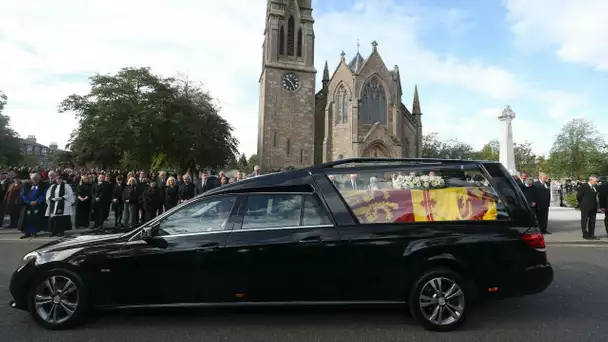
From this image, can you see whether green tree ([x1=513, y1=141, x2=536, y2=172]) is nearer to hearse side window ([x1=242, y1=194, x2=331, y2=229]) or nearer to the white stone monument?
the white stone monument

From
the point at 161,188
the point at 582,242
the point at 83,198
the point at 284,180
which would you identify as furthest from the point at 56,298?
the point at 582,242

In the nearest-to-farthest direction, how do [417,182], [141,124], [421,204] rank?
[421,204]
[417,182]
[141,124]

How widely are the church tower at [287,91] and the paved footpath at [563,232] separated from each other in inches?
852

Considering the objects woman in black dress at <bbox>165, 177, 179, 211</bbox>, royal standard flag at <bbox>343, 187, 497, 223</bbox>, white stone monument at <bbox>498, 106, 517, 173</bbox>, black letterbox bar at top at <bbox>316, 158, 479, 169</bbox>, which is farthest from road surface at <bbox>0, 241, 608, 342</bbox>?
white stone monument at <bbox>498, 106, 517, 173</bbox>

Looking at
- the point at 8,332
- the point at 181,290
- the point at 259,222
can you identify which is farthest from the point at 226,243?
the point at 8,332

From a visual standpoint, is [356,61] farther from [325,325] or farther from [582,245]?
[325,325]

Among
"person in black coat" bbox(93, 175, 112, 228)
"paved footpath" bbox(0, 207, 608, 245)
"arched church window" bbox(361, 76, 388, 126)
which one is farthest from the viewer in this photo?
"arched church window" bbox(361, 76, 388, 126)

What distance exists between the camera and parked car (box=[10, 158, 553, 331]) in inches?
157

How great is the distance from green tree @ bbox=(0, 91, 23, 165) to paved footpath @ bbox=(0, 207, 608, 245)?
141 feet

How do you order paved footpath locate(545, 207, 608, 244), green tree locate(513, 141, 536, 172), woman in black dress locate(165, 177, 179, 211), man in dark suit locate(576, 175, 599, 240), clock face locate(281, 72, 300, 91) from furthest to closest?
green tree locate(513, 141, 536, 172)
clock face locate(281, 72, 300, 91)
woman in black dress locate(165, 177, 179, 211)
man in dark suit locate(576, 175, 599, 240)
paved footpath locate(545, 207, 608, 244)

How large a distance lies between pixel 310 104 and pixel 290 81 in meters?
2.81

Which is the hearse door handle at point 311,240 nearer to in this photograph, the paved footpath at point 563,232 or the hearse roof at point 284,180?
the hearse roof at point 284,180

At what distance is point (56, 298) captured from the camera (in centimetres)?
402

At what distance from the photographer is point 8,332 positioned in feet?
12.6
